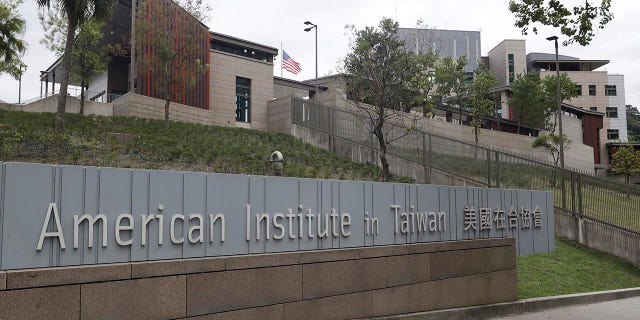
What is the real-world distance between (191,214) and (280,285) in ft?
4.98

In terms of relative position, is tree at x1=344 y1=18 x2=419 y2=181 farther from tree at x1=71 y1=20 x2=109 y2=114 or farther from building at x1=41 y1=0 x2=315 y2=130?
tree at x1=71 y1=20 x2=109 y2=114

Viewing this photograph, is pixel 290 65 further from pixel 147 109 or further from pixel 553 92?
pixel 553 92

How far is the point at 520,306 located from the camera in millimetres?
10531

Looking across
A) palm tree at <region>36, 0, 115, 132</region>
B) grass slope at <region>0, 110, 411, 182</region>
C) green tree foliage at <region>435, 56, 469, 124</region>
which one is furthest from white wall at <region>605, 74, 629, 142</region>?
palm tree at <region>36, 0, 115, 132</region>

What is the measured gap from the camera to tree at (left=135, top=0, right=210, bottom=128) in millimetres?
27500

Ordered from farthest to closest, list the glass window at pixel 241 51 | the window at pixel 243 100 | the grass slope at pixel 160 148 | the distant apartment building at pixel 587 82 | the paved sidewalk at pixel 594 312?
the distant apartment building at pixel 587 82 < the glass window at pixel 241 51 < the window at pixel 243 100 < the grass slope at pixel 160 148 < the paved sidewalk at pixel 594 312

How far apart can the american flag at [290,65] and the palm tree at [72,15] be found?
1699 centimetres

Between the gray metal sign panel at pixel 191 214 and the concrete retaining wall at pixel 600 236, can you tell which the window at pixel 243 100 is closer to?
the concrete retaining wall at pixel 600 236

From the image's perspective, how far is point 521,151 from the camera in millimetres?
42188

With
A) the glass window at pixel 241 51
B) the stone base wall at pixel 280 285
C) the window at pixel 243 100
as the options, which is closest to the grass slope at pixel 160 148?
the stone base wall at pixel 280 285

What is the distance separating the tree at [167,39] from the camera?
2750 centimetres

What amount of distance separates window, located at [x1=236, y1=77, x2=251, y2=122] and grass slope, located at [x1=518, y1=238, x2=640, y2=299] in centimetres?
2384

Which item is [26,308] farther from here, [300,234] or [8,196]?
[300,234]

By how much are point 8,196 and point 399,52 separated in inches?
693
